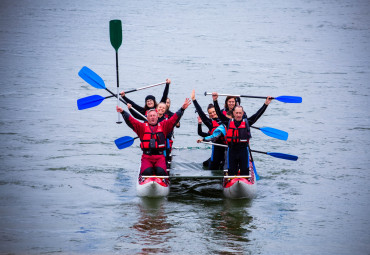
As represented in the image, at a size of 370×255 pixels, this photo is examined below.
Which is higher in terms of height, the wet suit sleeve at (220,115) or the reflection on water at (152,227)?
the wet suit sleeve at (220,115)

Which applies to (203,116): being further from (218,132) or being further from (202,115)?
(218,132)

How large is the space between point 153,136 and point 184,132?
673cm

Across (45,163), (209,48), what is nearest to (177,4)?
(209,48)

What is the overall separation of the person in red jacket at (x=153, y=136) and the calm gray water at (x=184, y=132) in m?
0.51

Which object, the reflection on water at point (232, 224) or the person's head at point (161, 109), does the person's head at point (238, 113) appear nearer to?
the person's head at point (161, 109)

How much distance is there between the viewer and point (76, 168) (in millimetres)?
11430

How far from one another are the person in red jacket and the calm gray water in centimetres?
51

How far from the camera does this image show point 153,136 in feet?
27.6

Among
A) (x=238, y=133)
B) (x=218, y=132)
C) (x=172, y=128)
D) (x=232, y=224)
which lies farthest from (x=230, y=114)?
(x=232, y=224)

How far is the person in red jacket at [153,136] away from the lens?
8422mm

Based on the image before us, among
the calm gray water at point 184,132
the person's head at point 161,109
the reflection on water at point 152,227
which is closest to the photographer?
the reflection on water at point 152,227

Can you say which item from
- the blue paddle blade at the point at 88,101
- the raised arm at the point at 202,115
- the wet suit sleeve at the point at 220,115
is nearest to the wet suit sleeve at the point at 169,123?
the raised arm at the point at 202,115

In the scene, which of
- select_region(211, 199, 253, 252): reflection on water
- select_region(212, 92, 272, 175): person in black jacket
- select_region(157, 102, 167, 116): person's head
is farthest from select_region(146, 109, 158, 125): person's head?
select_region(211, 199, 253, 252): reflection on water

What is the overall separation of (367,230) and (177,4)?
32888 millimetres
